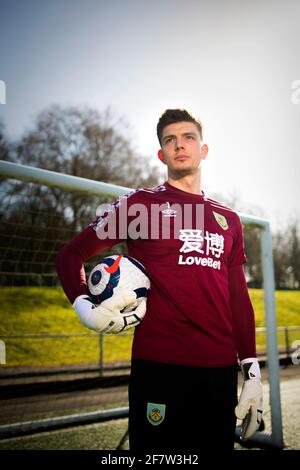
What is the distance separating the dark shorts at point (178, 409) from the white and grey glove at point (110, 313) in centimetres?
21

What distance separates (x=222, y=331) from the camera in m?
1.65

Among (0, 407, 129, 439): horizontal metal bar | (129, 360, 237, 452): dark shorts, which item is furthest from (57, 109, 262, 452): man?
(0, 407, 129, 439): horizontal metal bar

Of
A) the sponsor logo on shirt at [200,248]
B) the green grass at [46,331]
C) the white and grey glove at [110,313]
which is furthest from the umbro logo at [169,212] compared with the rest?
the green grass at [46,331]

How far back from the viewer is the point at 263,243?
365 cm

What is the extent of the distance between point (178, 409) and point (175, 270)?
58cm

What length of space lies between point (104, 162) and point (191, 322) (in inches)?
651

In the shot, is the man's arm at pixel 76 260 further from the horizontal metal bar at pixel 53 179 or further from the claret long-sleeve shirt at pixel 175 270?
the horizontal metal bar at pixel 53 179

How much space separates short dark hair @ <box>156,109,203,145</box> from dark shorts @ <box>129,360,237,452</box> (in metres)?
1.21

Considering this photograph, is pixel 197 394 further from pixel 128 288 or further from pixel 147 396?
pixel 128 288

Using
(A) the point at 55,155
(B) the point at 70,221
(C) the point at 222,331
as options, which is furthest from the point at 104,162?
(C) the point at 222,331

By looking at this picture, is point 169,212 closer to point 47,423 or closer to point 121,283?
point 121,283

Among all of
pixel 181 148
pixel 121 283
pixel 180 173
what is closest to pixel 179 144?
pixel 181 148

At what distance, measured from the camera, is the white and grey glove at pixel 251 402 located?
172cm

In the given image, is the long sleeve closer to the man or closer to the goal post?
the man
